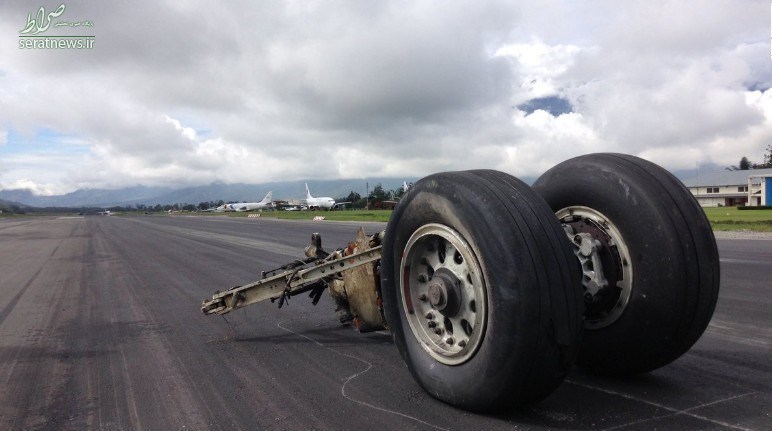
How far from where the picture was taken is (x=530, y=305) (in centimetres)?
255

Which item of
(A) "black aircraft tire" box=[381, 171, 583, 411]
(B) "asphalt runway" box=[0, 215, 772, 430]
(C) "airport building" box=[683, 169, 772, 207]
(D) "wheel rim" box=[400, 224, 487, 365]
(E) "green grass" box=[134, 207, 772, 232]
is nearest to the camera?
(A) "black aircraft tire" box=[381, 171, 583, 411]

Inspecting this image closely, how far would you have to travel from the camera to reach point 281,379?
3.96 metres

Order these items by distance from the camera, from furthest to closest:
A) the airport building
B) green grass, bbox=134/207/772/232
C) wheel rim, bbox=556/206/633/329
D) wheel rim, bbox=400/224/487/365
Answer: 1. the airport building
2. green grass, bbox=134/207/772/232
3. wheel rim, bbox=556/206/633/329
4. wheel rim, bbox=400/224/487/365

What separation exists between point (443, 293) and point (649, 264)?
124cm

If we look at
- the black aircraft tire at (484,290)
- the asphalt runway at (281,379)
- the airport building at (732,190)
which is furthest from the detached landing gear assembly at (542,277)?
the airport building at (732,190)

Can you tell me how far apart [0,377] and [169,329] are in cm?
171

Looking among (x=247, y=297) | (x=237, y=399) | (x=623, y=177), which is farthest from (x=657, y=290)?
(x=247, y=297)

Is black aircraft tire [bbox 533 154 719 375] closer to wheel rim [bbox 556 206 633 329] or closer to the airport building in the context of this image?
wheel rim [bbox 556 206 633 329]

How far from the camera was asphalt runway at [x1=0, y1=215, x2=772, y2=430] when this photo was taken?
3090 mm

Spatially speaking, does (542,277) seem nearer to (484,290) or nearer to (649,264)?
(484,290)

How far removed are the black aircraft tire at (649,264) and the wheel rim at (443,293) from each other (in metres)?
0.93

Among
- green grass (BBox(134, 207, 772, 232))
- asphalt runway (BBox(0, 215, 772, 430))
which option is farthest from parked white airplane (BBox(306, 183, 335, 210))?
asphalt runway (BBox(0, 215, 772, 430))

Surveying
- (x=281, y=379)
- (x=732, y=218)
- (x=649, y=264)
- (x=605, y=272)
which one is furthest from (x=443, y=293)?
(x=732, y=218)

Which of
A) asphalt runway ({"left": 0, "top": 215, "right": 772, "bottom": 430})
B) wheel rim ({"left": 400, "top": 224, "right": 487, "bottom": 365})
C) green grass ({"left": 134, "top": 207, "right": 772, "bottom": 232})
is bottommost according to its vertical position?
green grass ({"left": 134, "top": 207, "right": 772, "bottom": 232})
